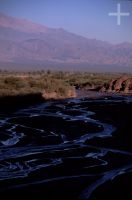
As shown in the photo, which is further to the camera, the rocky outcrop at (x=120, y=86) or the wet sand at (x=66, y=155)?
the rocky outcrop at (x=120, y=86)

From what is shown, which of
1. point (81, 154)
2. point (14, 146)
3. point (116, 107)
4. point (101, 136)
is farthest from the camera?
point (116, 107)

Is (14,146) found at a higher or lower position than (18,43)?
lower

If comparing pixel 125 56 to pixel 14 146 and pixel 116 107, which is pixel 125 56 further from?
pixel 14 146

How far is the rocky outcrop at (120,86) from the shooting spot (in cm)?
5059

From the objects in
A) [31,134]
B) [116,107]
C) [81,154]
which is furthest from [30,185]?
[116,107]

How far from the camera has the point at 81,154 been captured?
1630 cm

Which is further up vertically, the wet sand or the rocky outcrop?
the rocky outcrop

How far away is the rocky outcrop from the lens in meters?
50.6

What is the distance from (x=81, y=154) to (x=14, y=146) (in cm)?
281

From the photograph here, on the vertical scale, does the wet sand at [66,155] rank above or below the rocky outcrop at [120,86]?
below

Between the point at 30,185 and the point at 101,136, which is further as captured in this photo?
the point at 101,136

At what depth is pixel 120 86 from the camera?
5219 centimetres

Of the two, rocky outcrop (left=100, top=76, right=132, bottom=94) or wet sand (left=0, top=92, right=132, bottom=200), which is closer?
wet sand (left=0, top=92, right=132, bottom=200)

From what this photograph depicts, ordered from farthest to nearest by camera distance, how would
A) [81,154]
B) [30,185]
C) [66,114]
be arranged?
1. [66,114]
2. [81,154]
3. [30,185]
